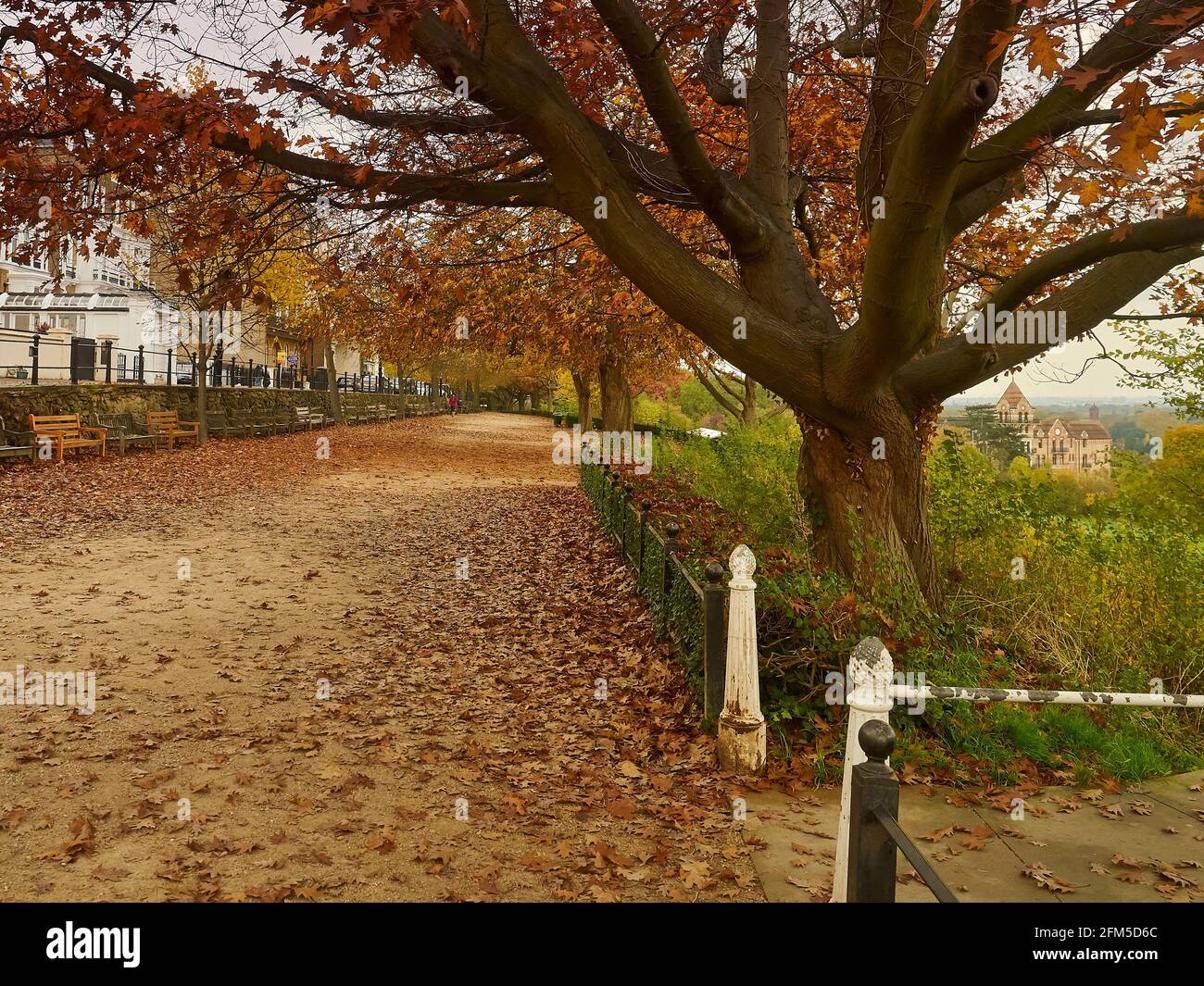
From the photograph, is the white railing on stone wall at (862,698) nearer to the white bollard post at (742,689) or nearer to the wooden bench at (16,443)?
the white bollard post at (742,689)

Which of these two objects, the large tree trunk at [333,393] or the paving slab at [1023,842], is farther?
the large tree trunk at [333,393]

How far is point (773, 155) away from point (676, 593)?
13.4 ft

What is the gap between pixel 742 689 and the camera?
5.22m

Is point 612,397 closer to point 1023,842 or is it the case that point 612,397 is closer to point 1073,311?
point 1073,311

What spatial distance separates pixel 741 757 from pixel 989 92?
3895mm

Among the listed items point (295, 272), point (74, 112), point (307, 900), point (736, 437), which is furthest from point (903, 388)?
point (295, 272)

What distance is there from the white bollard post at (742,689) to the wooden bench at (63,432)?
55.2 ft

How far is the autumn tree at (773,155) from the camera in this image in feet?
16.4

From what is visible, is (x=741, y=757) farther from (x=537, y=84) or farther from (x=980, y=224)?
(x=980, y=224)

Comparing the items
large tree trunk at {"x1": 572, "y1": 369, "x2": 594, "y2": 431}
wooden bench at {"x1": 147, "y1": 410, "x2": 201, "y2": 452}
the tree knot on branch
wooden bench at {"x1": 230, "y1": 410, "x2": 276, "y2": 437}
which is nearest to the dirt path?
the tree knot on branch

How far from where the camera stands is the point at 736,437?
56.2 ft

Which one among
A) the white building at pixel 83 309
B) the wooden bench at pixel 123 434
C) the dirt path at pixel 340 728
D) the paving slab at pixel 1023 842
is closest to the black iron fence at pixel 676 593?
the dirt path at pixel 340 728

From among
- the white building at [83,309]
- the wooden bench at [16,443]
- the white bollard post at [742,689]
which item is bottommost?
the white bollard post at [742,689]

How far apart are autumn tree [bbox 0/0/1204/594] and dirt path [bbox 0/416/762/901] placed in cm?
280
